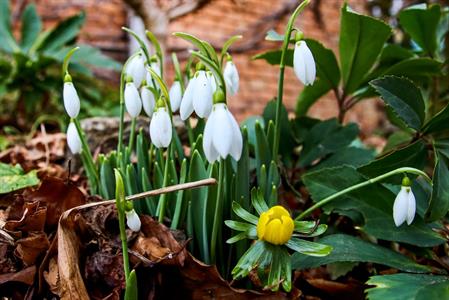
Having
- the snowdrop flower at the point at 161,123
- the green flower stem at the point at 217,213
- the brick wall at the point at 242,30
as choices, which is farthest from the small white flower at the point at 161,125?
the brick wall at the point at 242,30

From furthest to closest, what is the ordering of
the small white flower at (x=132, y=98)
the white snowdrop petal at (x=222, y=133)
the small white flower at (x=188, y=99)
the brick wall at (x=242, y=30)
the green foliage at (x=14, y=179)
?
the brick wall at (x=242, y=30) < the green foliage at (x=14, y=179) < the small white flower at (x=132, y=98) < the small white flower at (x=188, y=99) < the white snowdrop petal at (x=222, y=133)

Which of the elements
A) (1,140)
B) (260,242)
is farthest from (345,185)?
(1,140)

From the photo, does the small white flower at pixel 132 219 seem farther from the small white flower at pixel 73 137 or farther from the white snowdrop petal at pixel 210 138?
the small white flower at pixel 73 137

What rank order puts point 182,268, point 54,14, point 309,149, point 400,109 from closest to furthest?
point 182,268 < point 400,109 < point 309,149 < point 54,14

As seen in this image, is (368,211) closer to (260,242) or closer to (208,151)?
(260,242)

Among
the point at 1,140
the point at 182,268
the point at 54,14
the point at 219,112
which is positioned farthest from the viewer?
the point at 54,14

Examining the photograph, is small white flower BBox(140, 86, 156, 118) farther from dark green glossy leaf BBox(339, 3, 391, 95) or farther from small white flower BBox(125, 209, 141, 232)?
dark green glossy leaf BBox(339, 3, 391, 95)
